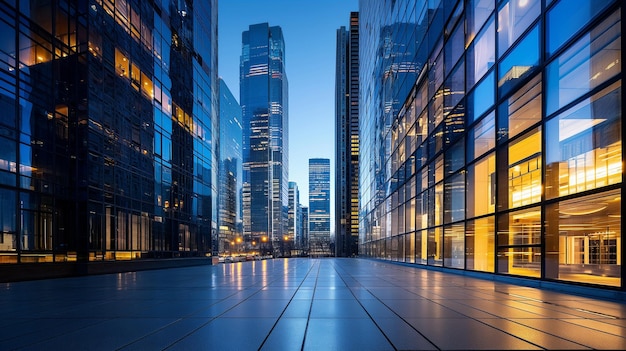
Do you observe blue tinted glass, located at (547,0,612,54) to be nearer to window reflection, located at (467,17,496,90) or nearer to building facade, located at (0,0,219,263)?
window reflection, located at (467,17,496,90)

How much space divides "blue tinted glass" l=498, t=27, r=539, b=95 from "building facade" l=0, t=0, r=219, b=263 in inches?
922

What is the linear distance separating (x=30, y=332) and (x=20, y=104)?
679 inches

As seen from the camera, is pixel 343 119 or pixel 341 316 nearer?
pixel 341 316

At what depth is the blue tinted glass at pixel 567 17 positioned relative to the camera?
1142 centimetres

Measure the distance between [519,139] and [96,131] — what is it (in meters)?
24.1

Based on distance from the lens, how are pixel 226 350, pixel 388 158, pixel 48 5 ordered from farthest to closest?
pixel 388 158, pixel 48 5, pixel 226 350

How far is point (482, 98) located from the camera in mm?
18688

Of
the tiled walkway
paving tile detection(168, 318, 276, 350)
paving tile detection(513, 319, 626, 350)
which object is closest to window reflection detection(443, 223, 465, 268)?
the tiled walkway

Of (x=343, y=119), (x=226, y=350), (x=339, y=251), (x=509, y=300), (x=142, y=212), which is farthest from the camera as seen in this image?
(x=343, y=119)

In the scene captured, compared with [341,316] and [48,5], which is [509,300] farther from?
[48,5]

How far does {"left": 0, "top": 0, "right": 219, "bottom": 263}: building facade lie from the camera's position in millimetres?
18875

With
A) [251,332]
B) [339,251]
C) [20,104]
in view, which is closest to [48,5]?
[20,104]

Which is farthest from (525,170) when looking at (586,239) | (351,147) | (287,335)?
(351,147)

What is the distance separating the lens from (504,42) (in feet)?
54.2
